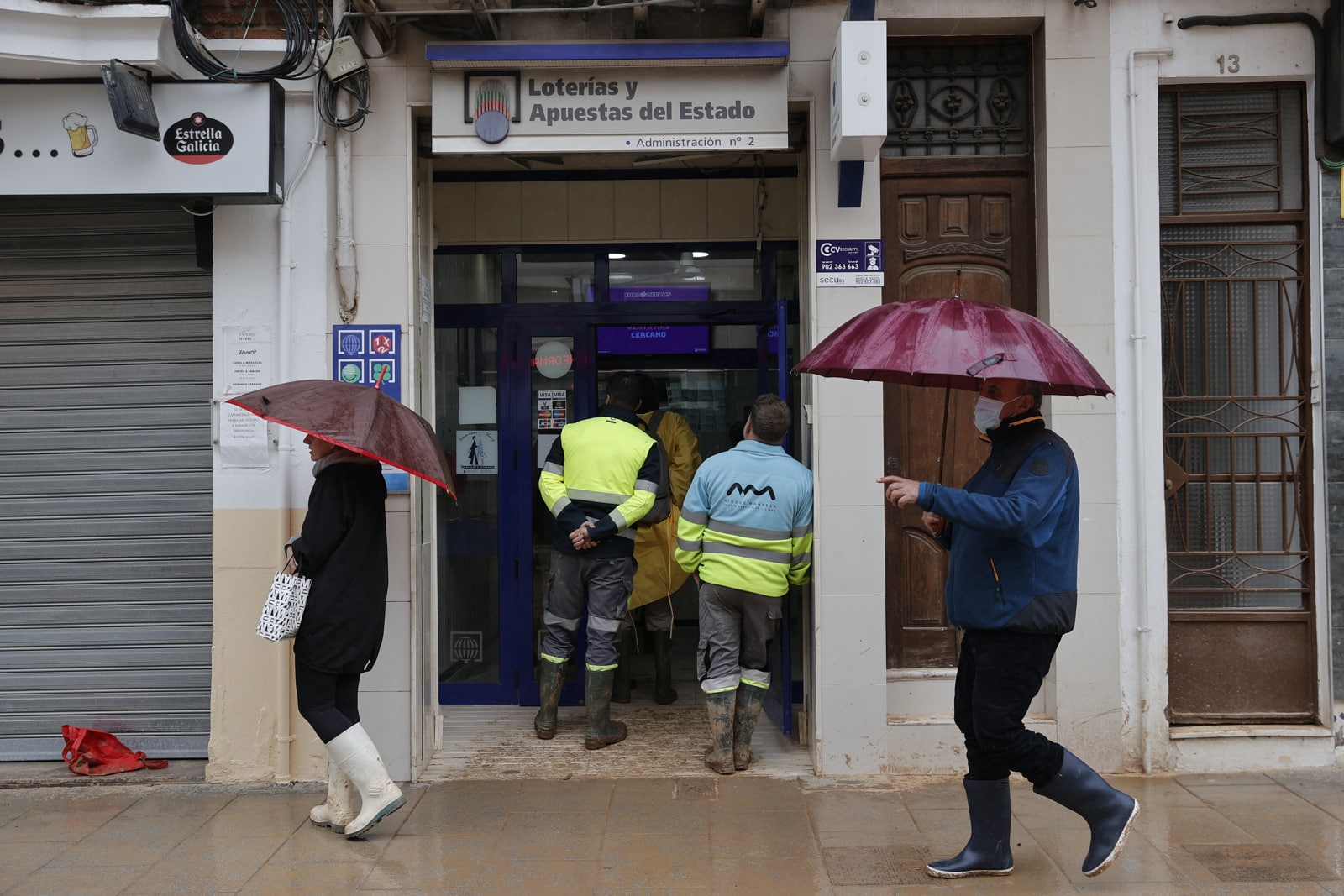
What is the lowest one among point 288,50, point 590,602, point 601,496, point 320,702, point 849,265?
point 320,702

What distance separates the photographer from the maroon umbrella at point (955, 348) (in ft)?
12.6

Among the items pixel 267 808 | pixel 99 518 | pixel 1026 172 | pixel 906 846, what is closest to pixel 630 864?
pixel 906 846

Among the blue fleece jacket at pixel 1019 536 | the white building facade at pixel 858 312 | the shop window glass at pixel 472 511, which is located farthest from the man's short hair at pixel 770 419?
the shop window glass at pixel 472 511

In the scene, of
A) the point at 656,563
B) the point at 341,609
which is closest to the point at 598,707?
the point at 656,563

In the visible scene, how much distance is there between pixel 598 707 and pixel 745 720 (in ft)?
2.90

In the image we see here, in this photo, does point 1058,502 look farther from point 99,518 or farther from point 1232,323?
point 99,518

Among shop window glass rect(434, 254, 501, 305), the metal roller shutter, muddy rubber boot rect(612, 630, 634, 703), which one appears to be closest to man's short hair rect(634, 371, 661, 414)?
shop window glass rect(434, 254, 501, 305)

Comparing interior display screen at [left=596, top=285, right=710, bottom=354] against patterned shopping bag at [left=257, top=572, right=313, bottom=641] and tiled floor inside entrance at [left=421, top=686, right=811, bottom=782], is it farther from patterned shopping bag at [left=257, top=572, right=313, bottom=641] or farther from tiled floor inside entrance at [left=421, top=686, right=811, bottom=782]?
patterned shopping bag at [left=257, top=572, right=313, bottom=641]

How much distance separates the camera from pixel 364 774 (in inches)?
194

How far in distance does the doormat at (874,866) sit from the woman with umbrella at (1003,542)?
0.40 feet

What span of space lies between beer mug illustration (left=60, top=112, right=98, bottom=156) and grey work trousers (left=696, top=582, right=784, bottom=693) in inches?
150

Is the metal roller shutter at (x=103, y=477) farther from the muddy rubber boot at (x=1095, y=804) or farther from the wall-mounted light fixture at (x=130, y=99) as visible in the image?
the muddy rubber boot at (x=1095, y=804)

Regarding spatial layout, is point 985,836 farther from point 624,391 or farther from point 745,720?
point 624,391

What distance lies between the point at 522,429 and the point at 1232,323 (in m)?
4.21
